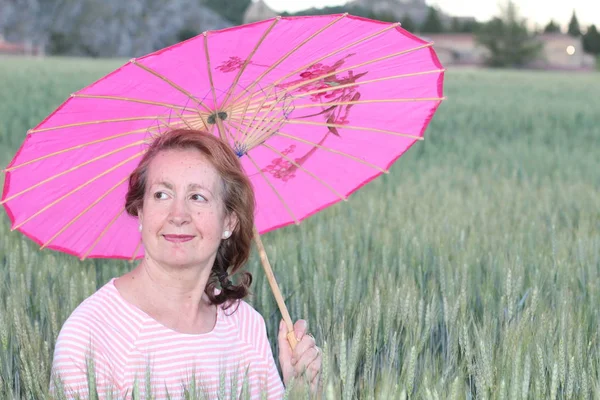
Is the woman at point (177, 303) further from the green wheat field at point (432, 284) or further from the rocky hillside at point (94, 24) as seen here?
the rocky hillside at point (94, 24)

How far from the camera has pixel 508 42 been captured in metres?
84.0

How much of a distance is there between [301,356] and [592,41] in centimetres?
8810

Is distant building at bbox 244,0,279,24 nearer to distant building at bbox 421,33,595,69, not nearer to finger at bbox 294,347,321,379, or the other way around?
distant building at bbox 421,33,595,69

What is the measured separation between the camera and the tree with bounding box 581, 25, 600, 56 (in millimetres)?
84000

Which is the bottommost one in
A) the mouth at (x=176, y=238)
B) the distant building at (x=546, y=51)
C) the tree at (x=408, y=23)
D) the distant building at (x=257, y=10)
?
the mouth at (x=176, y=238)

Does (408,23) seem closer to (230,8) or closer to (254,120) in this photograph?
(230,8)

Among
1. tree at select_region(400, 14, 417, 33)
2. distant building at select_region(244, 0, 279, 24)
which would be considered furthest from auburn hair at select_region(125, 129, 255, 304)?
distant building at select_region(244, 0, 279, 24)

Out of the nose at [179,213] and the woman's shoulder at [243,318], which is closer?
the nose at [179,213]

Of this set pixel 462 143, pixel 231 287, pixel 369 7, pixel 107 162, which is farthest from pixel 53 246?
pixel 369 7

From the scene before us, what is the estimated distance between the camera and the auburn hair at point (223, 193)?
1.87m

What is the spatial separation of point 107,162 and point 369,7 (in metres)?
71.3

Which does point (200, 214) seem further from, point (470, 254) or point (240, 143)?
point (470, 254)

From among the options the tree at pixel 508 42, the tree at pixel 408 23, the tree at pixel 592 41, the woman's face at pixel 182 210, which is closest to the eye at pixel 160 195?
the woman's face at pixel 182 210

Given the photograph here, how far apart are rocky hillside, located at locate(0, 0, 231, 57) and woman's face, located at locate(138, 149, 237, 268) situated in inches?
1938
